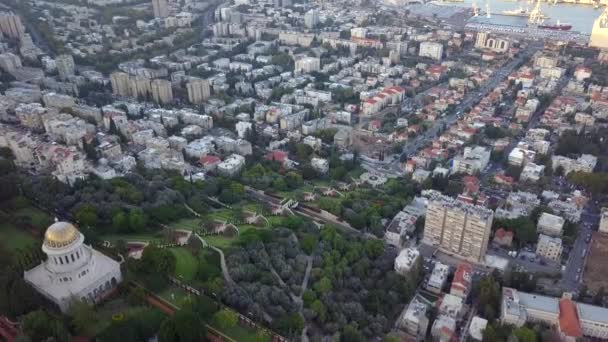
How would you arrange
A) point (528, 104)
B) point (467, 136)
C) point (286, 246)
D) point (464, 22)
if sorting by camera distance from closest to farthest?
point (286, 246)
point (467, 136)
point (528, 104)
point (464, 22)

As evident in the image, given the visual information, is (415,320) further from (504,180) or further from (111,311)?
(504,180)

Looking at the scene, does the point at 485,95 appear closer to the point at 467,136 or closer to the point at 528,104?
the point at 528,104

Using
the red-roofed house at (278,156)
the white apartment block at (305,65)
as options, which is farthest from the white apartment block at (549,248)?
the white apartment block at (305,65)

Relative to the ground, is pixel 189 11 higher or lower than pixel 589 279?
higher

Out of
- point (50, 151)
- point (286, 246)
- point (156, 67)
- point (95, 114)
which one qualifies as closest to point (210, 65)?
point (156, 67)

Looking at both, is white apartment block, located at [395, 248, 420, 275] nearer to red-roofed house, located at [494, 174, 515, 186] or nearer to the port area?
red-roofed house, located at [494, 174, 515, 186]

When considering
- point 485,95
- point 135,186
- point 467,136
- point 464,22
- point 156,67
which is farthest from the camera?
point 464,22

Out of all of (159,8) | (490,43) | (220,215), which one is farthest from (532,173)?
(159,8)

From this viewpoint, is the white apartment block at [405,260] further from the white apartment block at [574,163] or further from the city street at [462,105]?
the white apartment block at [574,163]
